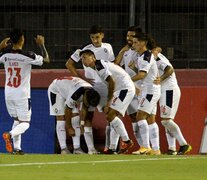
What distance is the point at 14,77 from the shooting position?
15922 mm

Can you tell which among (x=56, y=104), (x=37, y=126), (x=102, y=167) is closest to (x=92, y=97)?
(x=56, y=104)

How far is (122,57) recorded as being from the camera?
17.2 metres

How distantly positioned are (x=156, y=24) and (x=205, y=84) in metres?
1.55

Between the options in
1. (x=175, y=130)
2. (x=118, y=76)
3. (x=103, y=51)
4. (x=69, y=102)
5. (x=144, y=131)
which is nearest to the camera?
Answer: (x=144, y=131)

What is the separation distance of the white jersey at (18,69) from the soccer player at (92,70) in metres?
1.19

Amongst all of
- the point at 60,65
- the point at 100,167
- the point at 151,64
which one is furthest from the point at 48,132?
the point at 100,167

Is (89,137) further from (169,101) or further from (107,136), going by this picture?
(169,101)

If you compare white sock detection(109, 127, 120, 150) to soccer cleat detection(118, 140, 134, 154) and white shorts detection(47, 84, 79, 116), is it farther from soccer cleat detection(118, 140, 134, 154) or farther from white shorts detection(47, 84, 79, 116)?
white shorts detection(47, 84, 79, 116)

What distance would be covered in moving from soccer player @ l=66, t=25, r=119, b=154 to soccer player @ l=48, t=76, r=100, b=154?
129 millimetres

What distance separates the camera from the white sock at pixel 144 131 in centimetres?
1584

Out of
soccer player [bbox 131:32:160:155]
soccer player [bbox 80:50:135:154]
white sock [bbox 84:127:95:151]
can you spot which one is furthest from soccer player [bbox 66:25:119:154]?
soccer player [bbox 131:32:160:155]

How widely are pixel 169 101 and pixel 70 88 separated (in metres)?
1.68

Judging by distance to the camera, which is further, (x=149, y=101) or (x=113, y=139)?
(x=113, y=139)

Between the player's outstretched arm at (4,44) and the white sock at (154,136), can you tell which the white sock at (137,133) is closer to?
the white sock at (154,136)
